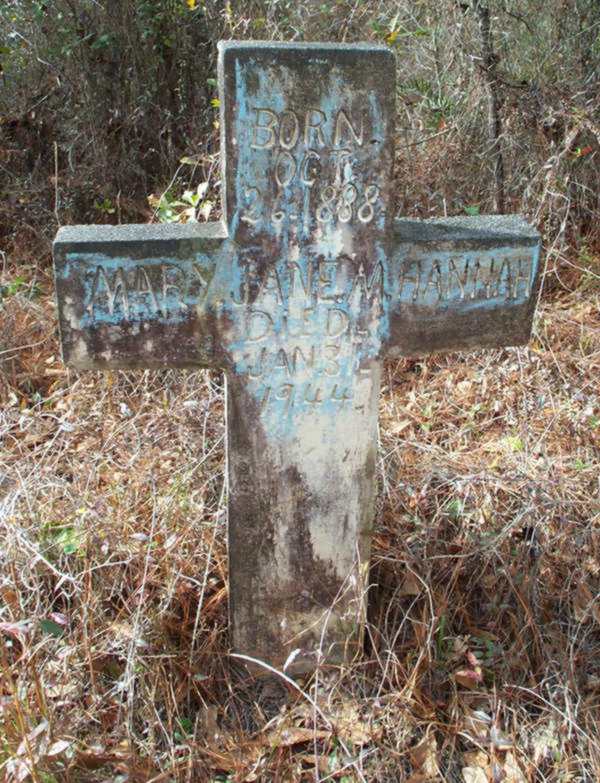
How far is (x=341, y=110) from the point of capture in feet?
5.84

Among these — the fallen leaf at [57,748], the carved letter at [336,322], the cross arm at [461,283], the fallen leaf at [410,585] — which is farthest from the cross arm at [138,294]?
the fallen leaf at [410,585]

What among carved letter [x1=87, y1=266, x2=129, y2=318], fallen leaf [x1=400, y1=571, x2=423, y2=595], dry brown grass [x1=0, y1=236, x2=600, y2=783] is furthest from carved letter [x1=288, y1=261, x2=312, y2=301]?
fallen leaf [x1=400, y1=571, x2=423, y2=595]

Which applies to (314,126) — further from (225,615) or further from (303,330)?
(225,615)

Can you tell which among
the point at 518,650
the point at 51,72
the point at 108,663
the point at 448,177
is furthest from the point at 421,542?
the point at 51,72

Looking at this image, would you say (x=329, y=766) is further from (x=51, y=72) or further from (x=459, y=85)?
(x=51, y=72)

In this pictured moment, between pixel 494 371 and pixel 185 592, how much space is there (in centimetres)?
179

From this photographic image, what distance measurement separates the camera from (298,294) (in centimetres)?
197

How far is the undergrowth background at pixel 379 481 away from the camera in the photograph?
2.16 m

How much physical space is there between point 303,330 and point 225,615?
3.20 ft

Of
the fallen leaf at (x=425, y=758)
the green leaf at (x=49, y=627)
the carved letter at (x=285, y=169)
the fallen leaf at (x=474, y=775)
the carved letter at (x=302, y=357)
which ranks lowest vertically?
the fallen leaf at (x=474, y=775)

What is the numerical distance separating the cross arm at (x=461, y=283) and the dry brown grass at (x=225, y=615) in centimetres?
67

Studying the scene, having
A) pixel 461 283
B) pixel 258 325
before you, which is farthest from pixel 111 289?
pixel 461 283

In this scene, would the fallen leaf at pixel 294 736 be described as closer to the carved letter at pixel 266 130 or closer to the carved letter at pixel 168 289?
the carved letter at pixel 168 289

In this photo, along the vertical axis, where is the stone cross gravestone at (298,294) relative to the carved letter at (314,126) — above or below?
below
